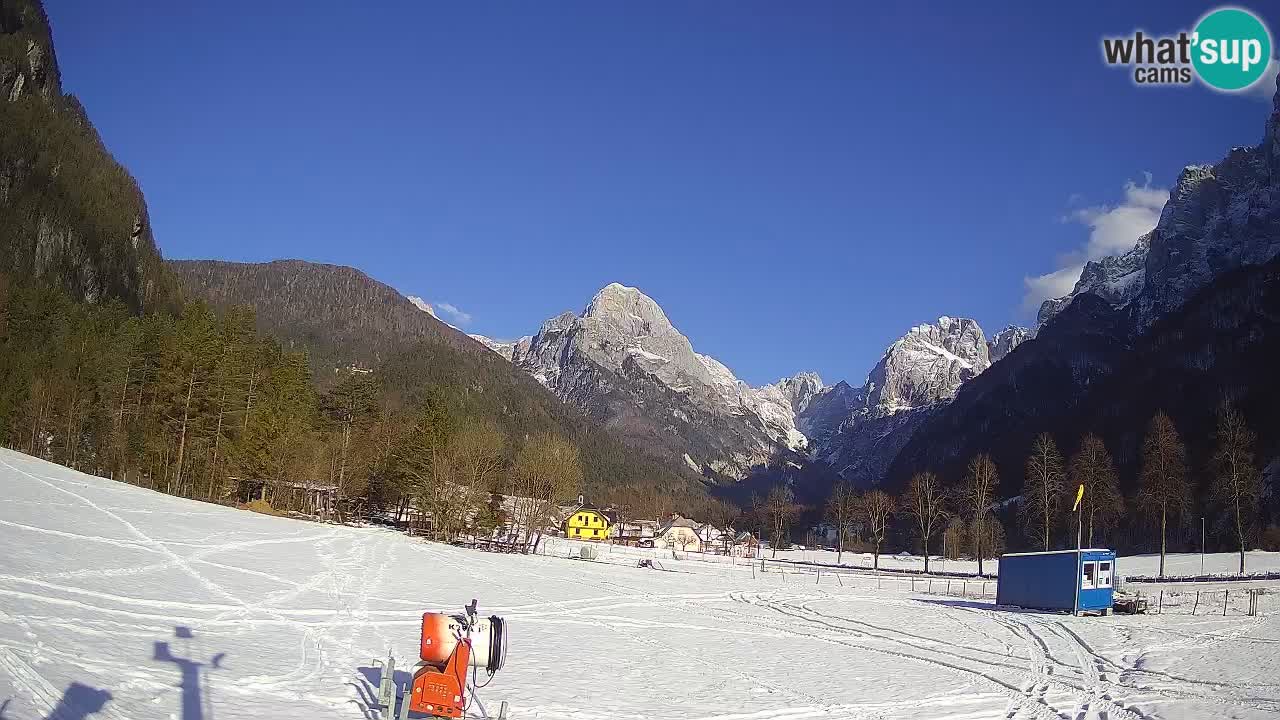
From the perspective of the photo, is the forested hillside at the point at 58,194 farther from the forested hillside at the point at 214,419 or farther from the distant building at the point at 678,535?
the distant building at the point at 678,535

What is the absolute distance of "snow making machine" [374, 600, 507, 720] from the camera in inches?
495

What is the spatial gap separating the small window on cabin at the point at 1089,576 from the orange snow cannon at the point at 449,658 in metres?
37.3

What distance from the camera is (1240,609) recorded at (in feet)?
135

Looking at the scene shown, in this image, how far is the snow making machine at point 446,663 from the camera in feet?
41.2

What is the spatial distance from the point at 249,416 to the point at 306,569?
44.5 meters

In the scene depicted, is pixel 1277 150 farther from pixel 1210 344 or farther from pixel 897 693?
pixel 897 693

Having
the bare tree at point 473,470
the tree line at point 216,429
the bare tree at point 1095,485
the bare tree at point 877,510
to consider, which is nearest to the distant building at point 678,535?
the bare tree at point 877,510

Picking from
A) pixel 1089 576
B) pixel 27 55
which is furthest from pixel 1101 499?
pixel 27 55

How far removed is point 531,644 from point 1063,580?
31.3 metres

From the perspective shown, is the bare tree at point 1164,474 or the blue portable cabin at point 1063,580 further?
the bare tree at point 1164,474

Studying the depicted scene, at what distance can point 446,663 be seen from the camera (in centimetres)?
1288

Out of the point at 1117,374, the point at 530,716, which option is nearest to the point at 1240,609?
the point at 530,716

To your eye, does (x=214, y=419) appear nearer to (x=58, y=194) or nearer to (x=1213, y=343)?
(x=58, y=194)

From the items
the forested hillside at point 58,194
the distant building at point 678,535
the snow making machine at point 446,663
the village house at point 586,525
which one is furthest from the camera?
the village house at point 586,525
